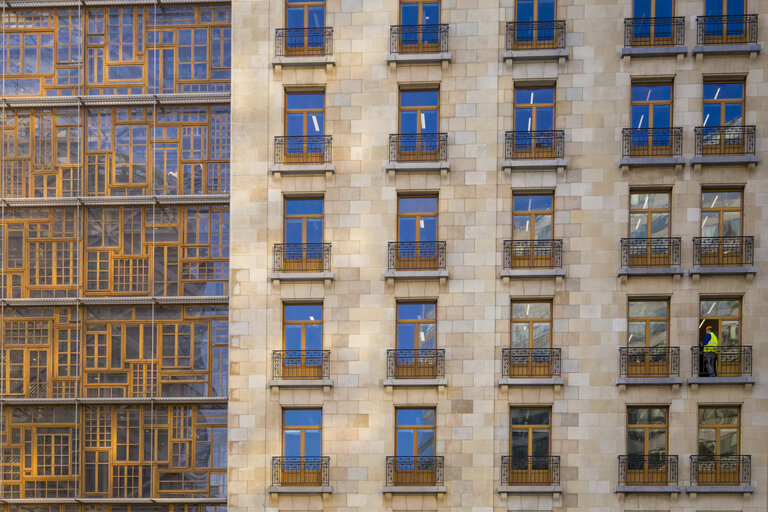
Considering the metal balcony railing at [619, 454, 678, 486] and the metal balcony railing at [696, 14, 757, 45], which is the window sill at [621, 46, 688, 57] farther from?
the metal balcony railing at [619, 454, 678, 486]

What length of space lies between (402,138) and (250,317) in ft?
25.0

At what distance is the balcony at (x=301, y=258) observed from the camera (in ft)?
81.4

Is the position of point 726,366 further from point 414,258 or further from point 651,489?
point 414,258

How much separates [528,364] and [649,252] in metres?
5.21

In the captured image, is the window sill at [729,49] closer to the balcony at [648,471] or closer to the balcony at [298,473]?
the balcony at [648,471]

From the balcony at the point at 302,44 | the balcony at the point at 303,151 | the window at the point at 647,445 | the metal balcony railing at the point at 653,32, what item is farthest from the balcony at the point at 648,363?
the balcony at the point at 302,44

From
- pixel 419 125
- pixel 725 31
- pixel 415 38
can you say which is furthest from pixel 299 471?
pixel 725 31

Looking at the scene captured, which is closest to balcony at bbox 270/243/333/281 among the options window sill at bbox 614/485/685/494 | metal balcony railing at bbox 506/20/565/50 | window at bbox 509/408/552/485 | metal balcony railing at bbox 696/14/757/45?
window at bbox 509/408/552/485

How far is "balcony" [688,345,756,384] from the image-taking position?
77.3ft

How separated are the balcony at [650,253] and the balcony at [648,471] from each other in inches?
233

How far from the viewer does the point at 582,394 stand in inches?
943

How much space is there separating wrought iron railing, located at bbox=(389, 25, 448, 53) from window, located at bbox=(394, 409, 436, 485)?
11724 mm

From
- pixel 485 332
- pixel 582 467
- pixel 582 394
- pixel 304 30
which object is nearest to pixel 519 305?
pixel 485 332

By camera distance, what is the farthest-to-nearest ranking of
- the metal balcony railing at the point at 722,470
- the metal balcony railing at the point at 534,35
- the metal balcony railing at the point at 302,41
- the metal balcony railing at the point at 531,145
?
the metal balcony railing at the point at 302,41
the metal balcony railing at the point at 534,35
the metal balcony railing at the point at 531,145
the metal balcony railing at the point at 722,470
